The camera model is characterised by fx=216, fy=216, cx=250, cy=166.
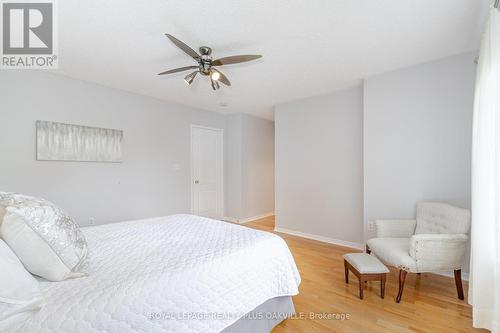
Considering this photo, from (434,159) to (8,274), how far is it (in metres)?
3.73

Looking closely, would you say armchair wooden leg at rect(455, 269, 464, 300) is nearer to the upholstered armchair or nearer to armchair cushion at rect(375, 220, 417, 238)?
the upholstered armchair

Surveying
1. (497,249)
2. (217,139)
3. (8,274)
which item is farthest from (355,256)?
(217,139)

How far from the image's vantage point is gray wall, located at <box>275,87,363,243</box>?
3.46 m

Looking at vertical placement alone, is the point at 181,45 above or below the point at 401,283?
above

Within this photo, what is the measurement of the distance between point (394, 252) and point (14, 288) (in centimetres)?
273

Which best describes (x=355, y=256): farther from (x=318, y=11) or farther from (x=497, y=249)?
(x=318, y=11)

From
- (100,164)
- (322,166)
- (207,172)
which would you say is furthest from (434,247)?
(100,164)

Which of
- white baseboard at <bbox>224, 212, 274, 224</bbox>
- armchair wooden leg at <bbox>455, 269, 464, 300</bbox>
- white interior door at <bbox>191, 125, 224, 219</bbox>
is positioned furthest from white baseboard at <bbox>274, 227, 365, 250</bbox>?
white interior door at <bbox>191, 125, 224, 219</bbox>

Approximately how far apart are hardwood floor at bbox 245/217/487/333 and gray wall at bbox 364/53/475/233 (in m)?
0.93

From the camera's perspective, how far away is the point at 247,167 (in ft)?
16.9

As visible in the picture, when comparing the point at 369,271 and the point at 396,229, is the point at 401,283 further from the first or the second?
the point at 396,229

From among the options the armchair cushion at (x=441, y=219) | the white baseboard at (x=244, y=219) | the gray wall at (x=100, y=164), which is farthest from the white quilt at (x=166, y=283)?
the white baseboard at (x=244, y=219)

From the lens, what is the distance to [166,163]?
416cm

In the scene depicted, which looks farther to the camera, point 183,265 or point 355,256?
point 355,256
